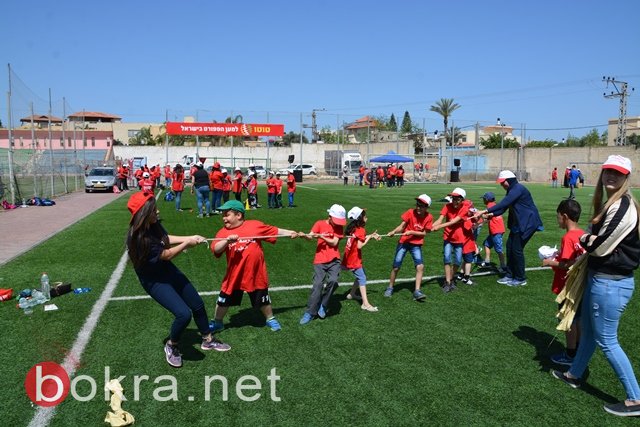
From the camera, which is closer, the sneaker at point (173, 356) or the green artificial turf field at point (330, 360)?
the green artificial turf field at point (330, 360)

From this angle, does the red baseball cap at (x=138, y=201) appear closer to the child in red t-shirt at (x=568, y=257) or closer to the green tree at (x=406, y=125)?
the child in red t-shirt at (x=568, y=257)

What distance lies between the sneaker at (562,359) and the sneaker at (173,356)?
3.92 meters

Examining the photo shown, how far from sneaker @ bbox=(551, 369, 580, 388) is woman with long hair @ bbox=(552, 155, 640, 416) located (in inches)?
18.8

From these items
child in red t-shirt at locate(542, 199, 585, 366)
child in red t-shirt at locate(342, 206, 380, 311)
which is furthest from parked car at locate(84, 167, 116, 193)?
child in red t-shirt at locate(542, 199, 585, 366)

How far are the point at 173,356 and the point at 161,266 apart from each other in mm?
935

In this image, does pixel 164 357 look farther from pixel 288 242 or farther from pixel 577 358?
pixel 288 242

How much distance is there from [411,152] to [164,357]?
5377 centimetres

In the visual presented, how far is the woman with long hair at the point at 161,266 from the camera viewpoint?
16.0 ft

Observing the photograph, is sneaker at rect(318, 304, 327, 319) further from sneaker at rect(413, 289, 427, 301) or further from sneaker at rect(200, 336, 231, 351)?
sneaker at rect(413, 289, 427, 301)

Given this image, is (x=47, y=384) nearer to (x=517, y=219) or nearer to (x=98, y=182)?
(x=517, y=219)

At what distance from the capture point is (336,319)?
6.83m

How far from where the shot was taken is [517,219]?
338 inches

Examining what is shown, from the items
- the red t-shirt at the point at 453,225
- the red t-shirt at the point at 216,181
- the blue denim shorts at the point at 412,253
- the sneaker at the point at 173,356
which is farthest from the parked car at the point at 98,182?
the sneaker at the point at 173,356

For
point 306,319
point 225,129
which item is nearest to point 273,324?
point 306,319
